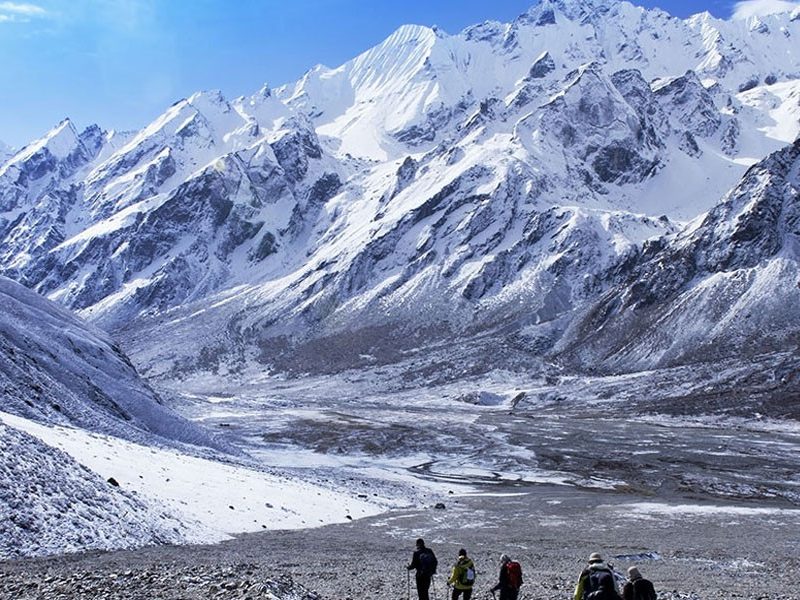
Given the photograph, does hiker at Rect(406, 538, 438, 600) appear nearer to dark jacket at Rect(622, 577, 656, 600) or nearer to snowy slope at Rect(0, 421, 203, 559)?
dark jacket at Rect(622, 577, 656, 600)

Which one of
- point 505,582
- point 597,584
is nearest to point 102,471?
point 505,582

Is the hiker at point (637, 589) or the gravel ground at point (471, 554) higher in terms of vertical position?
the hiker at point (637, 589)

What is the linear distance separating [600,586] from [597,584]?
0.25ft

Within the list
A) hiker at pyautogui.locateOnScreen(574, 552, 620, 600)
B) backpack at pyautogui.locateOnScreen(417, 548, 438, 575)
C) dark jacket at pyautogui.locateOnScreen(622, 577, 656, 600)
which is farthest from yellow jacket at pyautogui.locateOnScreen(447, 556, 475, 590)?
dark jacket at pyautogui.locateOnScreen(622, 577, 656, 600)

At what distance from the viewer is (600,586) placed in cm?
1631

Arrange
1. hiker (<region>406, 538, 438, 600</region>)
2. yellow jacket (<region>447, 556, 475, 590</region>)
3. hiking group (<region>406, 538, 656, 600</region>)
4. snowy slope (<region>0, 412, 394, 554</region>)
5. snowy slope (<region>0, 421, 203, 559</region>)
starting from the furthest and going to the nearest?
snowy slope (<region>0, 412, 394, 554</region>)
snowy slope (<region>0, 421, 203, 559</region>)
hiker (<region>406, 538, 438, 600</region>)
yellow jacket (<region>447, 556, 475, 590</region>)
hiking group (<region>406, 538, 656, 600</region>)

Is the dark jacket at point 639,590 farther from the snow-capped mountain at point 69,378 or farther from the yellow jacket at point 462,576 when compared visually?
the snow-capped mountain at point 69,378

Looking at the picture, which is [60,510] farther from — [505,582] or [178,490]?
[505,582]

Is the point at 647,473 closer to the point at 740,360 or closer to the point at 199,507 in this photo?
the point at 199,507

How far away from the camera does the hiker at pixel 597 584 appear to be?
53.2ft

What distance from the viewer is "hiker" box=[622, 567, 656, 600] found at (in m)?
16.0

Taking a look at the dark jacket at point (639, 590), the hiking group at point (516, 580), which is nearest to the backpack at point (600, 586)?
the hiking group at point (516, 580)

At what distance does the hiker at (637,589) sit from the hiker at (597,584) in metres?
0.26

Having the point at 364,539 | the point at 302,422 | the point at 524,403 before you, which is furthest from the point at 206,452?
the point at 524,403
